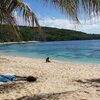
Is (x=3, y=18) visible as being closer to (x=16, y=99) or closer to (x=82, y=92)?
(x=16, y=99)

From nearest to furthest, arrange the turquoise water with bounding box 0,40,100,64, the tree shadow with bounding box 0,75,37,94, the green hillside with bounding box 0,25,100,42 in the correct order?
the tree shadow with bounding box 0,75,37,94 → the green hillside with bounding box 0,25,100,42 → the turquoise water with bounding box 0,40,100,64

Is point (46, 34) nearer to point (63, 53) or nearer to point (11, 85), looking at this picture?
point (63, 53)

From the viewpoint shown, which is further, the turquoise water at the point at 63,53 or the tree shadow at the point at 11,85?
the turquoise water at the point at 63,53

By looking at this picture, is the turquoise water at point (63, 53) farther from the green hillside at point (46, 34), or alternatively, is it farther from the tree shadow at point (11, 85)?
the tree shadow at point (11, 85)

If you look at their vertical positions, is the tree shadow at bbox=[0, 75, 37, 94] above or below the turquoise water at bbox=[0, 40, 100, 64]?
above

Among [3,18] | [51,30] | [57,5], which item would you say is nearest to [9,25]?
[3,18]

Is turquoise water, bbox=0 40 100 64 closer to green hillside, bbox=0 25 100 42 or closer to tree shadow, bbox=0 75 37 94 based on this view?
green hillside, bbox=0 25 100 42

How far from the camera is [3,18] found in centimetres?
859

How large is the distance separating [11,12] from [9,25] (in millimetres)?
591

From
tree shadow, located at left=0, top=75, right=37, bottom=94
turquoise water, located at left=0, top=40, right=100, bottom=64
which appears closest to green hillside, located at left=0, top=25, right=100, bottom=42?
tree shadow, located at left=0, top=75, right=37, bottom=94

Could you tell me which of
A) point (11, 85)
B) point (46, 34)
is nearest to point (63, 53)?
point (11, 85)

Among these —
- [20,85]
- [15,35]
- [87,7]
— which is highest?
[87,7]

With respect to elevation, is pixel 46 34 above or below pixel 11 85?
below

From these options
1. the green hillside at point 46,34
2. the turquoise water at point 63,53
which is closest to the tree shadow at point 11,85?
the green hillside at point 46,34
